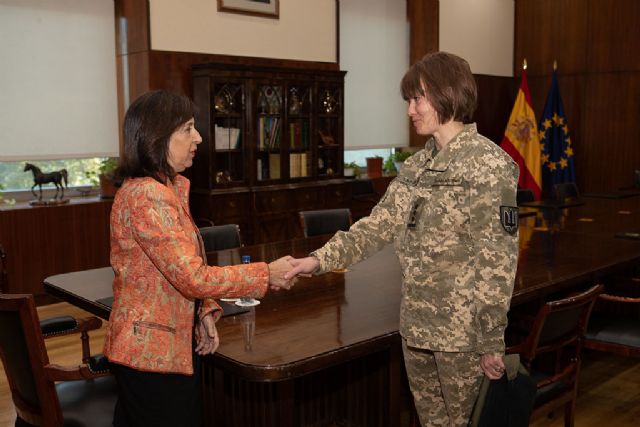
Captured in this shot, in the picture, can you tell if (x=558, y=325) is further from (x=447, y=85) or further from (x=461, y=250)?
(x=447, y=85)

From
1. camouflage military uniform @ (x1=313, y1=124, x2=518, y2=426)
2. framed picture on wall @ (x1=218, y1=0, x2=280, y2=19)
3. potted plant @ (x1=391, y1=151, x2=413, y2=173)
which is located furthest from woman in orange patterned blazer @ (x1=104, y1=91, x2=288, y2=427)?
potted plant @ (x1=391, y1=151, x2=413, y2=173)

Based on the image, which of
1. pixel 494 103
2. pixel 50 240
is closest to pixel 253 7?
pixel 50 240

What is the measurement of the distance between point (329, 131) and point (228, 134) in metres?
1.26

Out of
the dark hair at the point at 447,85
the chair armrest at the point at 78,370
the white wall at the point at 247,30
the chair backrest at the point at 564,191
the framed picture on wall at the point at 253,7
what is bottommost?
the chair armrest at the point at 78,370

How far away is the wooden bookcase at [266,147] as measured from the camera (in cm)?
603

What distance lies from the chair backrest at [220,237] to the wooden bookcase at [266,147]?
1.98m

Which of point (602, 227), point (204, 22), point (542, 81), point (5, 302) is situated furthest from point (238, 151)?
point (542, 81)

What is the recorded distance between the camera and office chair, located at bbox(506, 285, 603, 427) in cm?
249

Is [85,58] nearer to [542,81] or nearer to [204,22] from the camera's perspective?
[204,22]

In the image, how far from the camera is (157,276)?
6.14 ft

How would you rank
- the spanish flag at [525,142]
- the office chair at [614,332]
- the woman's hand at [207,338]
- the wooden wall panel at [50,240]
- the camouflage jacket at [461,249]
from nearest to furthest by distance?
the camouflage jacket at [461,249], the woman's hand at [207,338], the office chair at [614,332], the wooden wall panel at [50,240], the spanish flag at [525,142]

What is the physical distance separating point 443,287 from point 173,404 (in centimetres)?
83

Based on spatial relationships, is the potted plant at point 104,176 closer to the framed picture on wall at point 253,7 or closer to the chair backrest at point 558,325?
the framed picture on wall at point 253,7

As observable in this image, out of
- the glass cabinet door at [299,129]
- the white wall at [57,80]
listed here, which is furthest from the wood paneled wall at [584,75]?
the white wall at [57,80]
